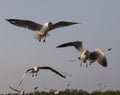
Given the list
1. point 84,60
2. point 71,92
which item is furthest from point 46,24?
point 71,92

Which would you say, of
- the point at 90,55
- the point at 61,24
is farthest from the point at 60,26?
the point at 90,55

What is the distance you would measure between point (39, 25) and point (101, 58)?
2447 millimetres

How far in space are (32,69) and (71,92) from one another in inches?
521

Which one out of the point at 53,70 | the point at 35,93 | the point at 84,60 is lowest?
the point at 35,93

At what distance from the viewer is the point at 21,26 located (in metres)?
17.5

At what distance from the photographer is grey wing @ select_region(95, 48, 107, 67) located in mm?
17359

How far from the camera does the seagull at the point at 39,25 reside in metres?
16.9

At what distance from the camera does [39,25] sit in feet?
58.0

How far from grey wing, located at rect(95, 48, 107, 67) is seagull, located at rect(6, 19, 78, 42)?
138 cm

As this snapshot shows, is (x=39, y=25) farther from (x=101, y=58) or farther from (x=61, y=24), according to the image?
(x=101, y=58)

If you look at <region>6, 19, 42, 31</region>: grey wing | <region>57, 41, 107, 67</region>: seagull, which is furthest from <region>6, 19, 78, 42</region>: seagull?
<region>57, 41, 107, 67</region>: seagull

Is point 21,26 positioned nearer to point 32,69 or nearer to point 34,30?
point 34,30

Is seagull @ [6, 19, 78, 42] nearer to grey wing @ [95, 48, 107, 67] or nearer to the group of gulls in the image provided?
the group of gulls

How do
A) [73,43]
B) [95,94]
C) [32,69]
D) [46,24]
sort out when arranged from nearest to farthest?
[46,24], [73,43], [32,69], [95,94]
